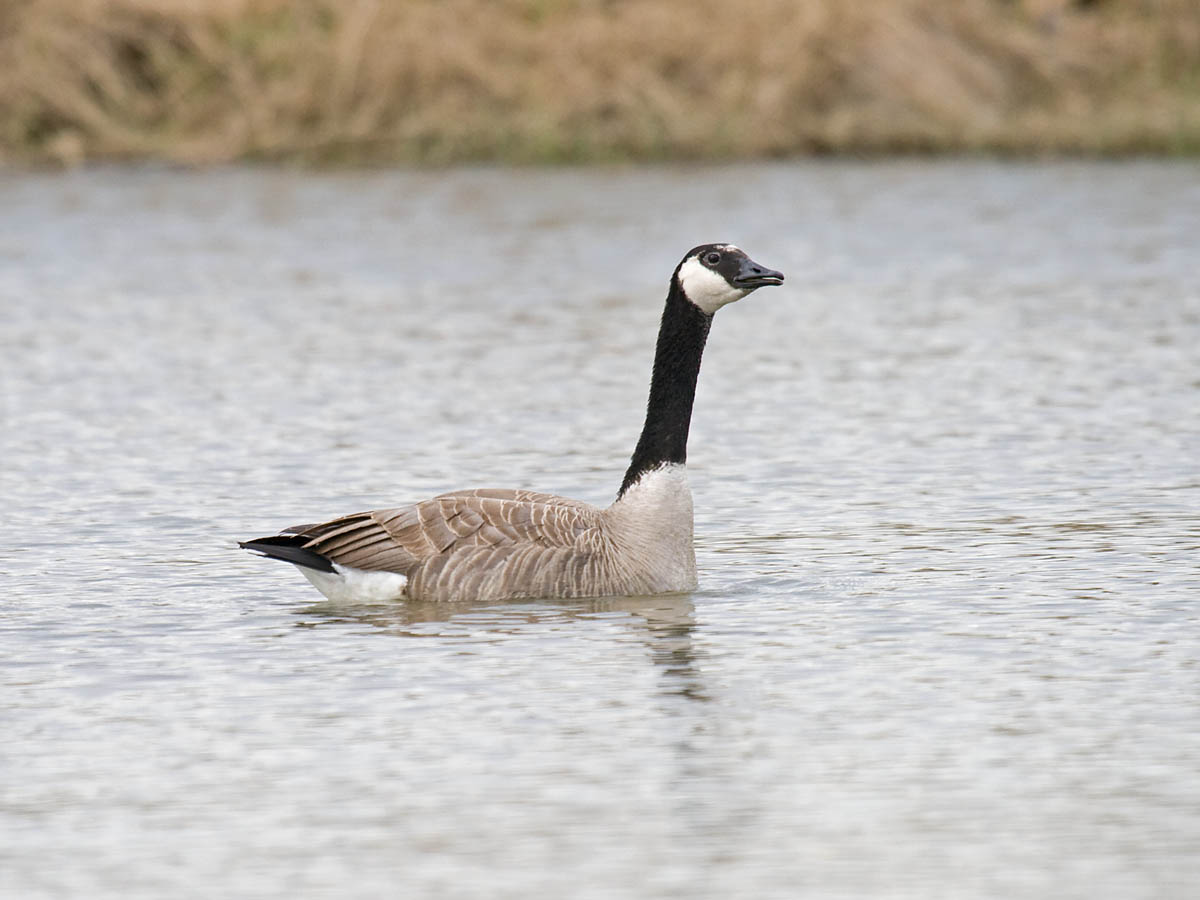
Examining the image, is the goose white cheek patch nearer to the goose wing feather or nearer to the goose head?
the goose head

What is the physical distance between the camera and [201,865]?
6.49 m

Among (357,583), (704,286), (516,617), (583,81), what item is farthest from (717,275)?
(583,81)

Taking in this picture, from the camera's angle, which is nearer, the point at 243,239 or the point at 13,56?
the point at 243,239

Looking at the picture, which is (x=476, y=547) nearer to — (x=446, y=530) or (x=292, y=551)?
(x=446, y=530)

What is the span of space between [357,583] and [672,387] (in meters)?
1.81

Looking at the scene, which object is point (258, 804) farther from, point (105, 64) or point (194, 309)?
point (105, 64)

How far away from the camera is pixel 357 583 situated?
10.1 metres

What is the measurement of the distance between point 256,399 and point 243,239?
9589 mm

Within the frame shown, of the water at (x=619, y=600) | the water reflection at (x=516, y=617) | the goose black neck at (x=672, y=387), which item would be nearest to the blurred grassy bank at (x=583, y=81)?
the water at (x=619, y=600)

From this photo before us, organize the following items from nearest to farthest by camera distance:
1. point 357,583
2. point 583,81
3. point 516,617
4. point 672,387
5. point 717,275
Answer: point 516,617
point 357,583
point 717,275
point 672,387
point 583,81

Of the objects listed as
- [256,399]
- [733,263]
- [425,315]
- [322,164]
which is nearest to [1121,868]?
[733,263]

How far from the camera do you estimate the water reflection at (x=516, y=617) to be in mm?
9562

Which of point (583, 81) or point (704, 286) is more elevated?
point (583, 81)

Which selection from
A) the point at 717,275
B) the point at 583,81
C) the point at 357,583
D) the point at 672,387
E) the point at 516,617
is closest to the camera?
the point at 516,617
